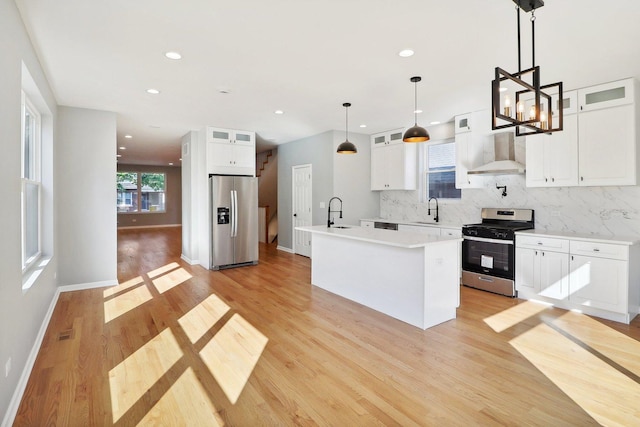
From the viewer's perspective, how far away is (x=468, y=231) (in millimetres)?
5031

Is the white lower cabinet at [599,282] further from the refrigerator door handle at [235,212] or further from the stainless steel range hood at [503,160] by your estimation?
the refrigerator door handle at [235,212]

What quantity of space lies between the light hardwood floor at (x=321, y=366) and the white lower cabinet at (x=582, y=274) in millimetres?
206

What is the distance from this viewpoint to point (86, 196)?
507 centimetres

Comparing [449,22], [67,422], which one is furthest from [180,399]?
[449,22]

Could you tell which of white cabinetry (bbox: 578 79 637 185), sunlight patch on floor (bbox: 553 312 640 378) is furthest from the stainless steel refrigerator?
white cabinetry (bbox: 578 79 637 185)

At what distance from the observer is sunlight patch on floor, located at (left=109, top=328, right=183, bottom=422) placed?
2.30m

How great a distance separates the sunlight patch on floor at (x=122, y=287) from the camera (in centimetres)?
484

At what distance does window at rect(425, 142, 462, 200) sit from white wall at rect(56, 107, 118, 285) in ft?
17.8

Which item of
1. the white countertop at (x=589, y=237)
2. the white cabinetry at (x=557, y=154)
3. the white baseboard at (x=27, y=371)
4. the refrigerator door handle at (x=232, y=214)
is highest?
the white cabinetry at (x=557, y=154)

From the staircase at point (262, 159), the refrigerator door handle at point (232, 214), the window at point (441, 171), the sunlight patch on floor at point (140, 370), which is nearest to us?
the sunlight patch on floor at point (140, 370)

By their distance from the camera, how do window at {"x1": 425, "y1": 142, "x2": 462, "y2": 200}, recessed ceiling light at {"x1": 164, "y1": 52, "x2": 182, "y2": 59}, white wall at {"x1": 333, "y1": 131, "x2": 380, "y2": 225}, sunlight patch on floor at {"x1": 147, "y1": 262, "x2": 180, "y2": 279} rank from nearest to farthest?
1. recessed ceiling light at {"x1": 164, "y1": 52, "x2": 182, "y2": 59}
2. sunlight patch on floor at {"x1": 147, "y1": 262, "x2": 180, "y2": 279}
3. window at {"x1": 425, "y1": 142, "x2": 462, "y2": 200}
4. white wall at {"x1": 333, "y1": 131, "x2": 380, "y2": 225}

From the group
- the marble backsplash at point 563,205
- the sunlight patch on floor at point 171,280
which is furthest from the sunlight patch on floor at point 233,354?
the marble backsplash at point 563,205

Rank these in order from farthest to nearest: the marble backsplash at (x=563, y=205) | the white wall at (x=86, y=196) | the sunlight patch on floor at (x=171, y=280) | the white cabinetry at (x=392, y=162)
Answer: the white cabinetry at (x=392, y=162) → the sunlight patch on floor at (x=171, y=280) → the white wall at (x=86, y=196) → the marble backsplash at (x=563, y=205)

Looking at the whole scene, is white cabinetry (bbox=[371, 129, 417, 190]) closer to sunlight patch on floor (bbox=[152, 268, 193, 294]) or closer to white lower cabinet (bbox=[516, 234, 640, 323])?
white lower cabinet (bbox=[516, 234, 640, 323])
